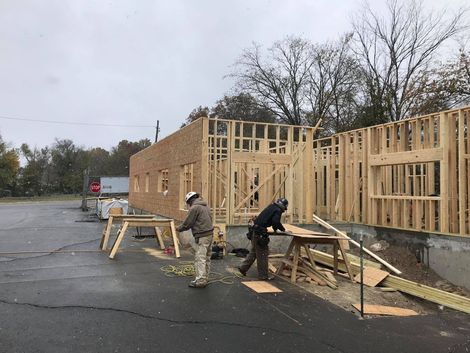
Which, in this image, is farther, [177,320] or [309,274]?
[309,274]

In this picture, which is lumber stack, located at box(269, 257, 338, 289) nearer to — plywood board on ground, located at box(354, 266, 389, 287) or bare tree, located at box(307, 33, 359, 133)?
plywood board on ground, located at box(354, 266, 389, 287)

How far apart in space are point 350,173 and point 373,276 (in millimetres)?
5614

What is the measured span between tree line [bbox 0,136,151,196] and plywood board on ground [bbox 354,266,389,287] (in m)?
68.0

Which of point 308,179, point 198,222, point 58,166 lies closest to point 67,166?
point 58,166

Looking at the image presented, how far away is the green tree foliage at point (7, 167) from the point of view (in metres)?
67.2

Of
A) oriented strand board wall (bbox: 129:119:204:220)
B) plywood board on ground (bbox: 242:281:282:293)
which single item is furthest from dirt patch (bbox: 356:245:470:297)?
oriented strand board wall (bbox: 129:119:204:220)

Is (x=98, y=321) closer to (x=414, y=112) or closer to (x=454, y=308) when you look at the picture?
(x=454, y=308)

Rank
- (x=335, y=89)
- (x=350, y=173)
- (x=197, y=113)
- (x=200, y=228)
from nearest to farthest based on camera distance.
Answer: (x=200, y=228)
(x=350, y=173)
(x=335, y=89)
(x=197, y=113)

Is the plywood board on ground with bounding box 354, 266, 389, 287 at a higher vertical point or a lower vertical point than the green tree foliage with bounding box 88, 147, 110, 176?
lower

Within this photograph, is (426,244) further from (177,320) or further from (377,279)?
(177,320)

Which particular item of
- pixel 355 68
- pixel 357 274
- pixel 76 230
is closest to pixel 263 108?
pixel 355 68

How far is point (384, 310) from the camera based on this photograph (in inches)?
281

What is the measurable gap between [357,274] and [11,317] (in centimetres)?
707

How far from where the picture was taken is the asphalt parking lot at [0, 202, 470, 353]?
512 centimetres
